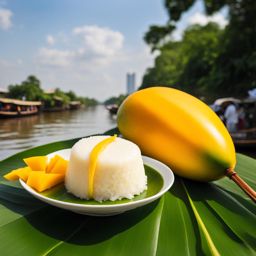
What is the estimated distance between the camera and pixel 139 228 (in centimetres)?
67

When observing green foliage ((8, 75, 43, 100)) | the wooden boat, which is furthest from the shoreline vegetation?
the wooden boat

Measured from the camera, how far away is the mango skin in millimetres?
861

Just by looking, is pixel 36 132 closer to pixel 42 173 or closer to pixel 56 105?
pixel 42 173

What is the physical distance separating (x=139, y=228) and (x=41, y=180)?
0.29m

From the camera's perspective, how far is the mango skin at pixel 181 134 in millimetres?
861

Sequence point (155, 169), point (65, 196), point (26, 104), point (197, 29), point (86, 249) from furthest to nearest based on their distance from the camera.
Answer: point (197, 29)
point (26, 104)
point (155, 169)
point (65, 196)
point (86, 249)

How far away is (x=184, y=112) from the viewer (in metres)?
0.93

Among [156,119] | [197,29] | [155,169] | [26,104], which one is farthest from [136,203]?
[197,29]

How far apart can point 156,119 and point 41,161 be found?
0.41m

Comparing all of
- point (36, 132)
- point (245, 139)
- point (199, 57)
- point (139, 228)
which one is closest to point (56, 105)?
point (199, 57)

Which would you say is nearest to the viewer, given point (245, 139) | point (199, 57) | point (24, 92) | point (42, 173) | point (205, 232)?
point (205, 232)

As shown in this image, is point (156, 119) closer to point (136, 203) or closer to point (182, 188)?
point (182, 188)

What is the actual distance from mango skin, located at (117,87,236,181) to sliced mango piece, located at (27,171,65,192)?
0.37 meters

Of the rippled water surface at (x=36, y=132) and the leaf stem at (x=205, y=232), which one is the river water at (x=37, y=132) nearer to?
the rippled water surface at (x=36, y=132)
